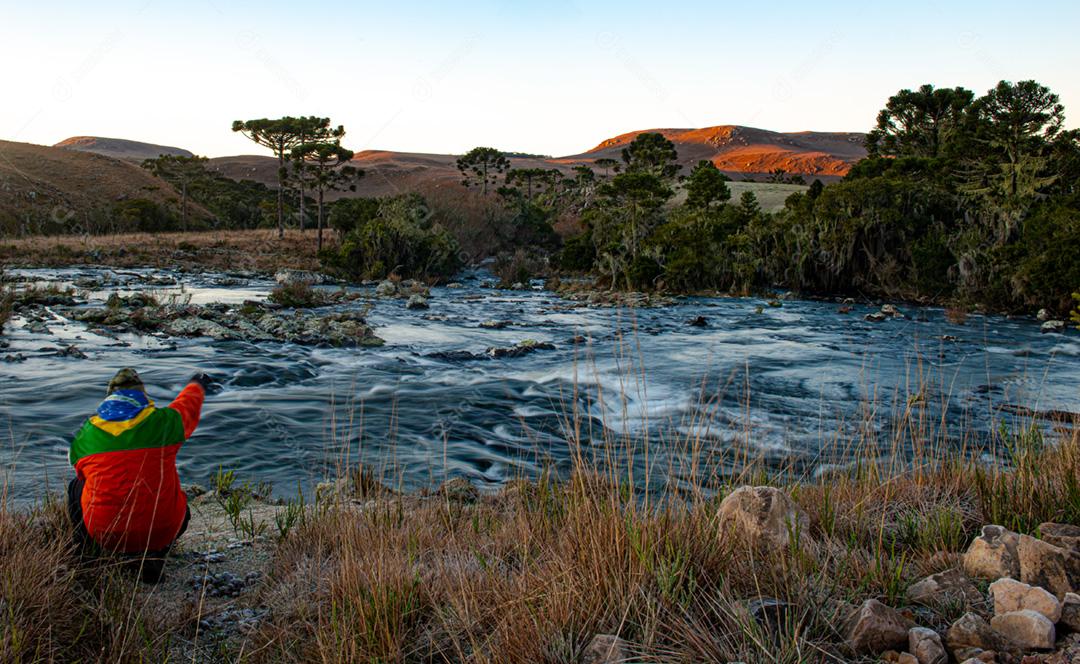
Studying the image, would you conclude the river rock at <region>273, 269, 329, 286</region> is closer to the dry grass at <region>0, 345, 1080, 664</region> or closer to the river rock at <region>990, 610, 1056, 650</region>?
the dry grass at <region>0, 345, 1080, 664</region>

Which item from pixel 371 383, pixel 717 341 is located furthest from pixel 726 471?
pixel 717 341

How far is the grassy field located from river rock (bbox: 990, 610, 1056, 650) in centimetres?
23

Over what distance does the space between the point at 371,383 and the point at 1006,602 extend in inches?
410

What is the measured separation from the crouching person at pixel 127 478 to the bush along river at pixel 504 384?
0.53 m

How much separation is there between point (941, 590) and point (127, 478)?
383 cm

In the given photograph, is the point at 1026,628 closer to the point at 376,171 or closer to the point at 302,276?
the point at 302,276

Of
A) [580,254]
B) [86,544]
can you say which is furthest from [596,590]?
[580,254]

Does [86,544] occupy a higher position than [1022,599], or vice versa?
[1022,599]

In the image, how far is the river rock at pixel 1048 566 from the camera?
264cm

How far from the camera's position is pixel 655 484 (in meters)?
6.35

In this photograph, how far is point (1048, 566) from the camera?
2.70 metres

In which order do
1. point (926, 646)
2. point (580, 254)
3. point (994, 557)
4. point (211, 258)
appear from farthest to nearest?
point (580, 254) → point (211, 258) → point (994, 557) → point (926, 646)

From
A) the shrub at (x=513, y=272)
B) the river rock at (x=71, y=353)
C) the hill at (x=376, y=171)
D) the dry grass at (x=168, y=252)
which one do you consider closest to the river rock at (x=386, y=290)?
the shrub at (x=513, y=272)

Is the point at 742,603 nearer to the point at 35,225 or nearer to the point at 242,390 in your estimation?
the point at 242,390
